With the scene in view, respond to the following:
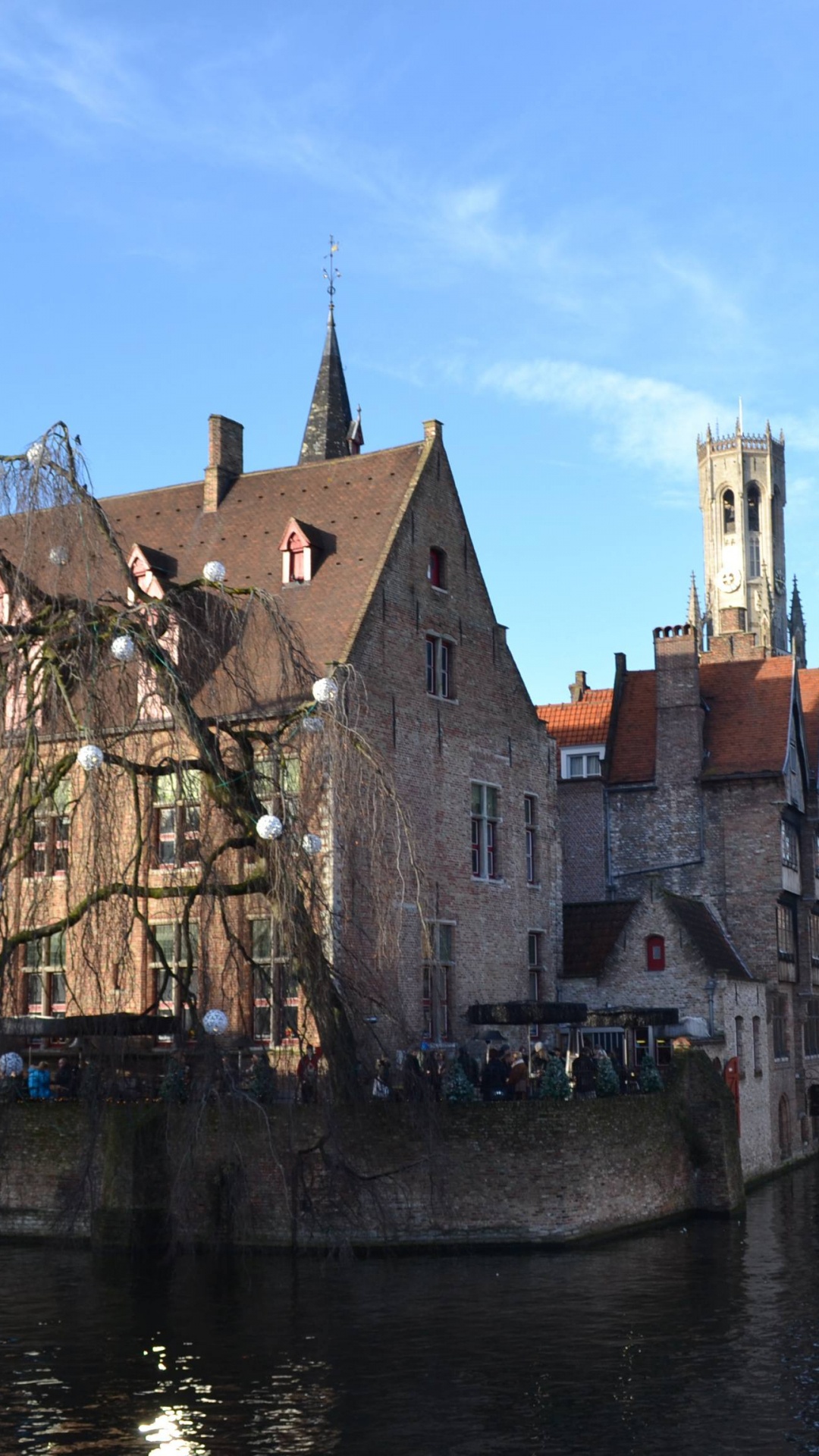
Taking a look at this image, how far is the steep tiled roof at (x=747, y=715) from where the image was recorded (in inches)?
1519

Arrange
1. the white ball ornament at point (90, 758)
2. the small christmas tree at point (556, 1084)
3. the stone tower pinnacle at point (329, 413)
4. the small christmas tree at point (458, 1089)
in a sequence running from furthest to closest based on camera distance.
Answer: the stone tower pinnacle at point (329, 413)
the small christmas tree at point (556, 1084)
the small christmas tree at point (458, 1089)
the white ball ornament at point (90, 758)

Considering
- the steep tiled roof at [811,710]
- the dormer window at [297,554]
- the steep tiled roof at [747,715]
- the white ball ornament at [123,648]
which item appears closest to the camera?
the white ball ornament at [123,648]

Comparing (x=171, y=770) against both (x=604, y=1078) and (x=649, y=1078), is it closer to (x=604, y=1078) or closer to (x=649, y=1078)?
(x=604, y=1078)

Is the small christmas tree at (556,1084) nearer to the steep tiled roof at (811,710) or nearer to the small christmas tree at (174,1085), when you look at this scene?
the small christmas tree at (174,1085)

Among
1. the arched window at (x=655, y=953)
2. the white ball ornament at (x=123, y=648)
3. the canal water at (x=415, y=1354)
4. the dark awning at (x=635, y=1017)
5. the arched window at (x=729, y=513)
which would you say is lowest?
the canal water at (x=415, y=1354)

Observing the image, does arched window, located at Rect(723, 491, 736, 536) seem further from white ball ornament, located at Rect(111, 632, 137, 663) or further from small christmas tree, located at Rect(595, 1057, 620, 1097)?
white ball ornament, located at Rect(111, 632, 137, 663)

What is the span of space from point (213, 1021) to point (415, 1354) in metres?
5.28

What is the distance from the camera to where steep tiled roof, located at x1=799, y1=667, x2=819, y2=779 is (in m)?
43.2

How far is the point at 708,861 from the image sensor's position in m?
38.5

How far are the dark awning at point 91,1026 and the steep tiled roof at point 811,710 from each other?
23.1 metres

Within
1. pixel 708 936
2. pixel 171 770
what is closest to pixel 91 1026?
pixel 171 770

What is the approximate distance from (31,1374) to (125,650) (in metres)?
7.51

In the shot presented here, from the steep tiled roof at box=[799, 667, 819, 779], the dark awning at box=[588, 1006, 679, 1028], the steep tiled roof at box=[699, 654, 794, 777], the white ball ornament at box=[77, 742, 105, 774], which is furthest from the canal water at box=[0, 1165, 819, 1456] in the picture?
the steep tiled roof at box=[799, 667, 819, 779]

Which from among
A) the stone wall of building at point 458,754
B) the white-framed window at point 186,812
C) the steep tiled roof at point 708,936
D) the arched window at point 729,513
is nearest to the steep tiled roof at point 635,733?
the steep tiled roof at point 708,936
